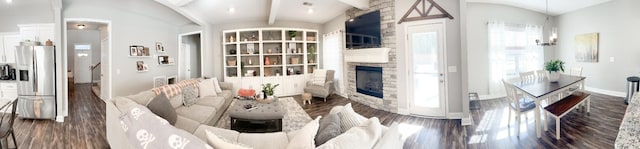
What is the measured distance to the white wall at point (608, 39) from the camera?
1.65 m

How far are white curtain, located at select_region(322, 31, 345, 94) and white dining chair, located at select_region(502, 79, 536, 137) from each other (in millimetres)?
3395

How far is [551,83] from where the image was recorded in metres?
2.29

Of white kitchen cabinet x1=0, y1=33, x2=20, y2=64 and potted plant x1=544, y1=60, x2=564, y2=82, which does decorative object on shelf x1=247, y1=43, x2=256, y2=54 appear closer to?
white kitchen cabinet x1=0, y1=33, x2=20, y2=64

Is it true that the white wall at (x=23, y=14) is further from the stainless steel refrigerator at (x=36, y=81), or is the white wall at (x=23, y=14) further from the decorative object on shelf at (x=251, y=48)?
the decorative object on shelf at (x=251, y=48)

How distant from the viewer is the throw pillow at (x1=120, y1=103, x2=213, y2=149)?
116cm

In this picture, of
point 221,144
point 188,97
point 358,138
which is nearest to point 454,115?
point 358,138

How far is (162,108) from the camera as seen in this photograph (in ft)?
8.42

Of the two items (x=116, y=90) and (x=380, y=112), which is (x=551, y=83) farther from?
(x=116, y=90)

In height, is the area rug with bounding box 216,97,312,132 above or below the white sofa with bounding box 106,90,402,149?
below

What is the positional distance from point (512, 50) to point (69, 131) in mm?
5492

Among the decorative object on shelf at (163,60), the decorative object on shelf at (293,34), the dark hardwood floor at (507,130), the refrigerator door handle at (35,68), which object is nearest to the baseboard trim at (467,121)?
the dark hardwood floor at (507,130)

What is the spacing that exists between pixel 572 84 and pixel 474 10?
3.57 ft

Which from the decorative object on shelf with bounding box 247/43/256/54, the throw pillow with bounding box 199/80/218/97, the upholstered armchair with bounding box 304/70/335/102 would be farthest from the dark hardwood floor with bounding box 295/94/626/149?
the decorative object on shelf with bounding box 247/43/256/54

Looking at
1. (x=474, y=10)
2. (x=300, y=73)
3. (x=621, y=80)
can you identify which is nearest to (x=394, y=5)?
(x=474, y=10)
